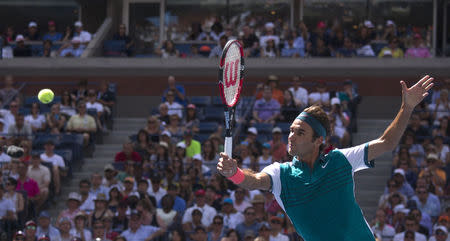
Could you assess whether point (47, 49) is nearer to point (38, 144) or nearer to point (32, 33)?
point (32, 33)

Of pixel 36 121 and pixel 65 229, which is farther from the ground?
pixel 36 121

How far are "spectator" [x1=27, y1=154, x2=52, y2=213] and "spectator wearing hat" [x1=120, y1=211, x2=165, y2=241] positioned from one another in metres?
2.17

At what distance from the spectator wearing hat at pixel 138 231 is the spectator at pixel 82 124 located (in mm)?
3779

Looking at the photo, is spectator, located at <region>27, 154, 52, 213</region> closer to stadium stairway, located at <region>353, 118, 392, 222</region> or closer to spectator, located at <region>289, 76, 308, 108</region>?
spectator, located at <region>289, 76, 308, 108</region>

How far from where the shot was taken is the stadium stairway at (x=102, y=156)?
14891 millimetres

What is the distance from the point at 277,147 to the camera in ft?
45.9

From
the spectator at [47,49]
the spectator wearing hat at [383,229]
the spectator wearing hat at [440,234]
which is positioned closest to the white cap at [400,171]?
the spectator wearing hat at [383,229]

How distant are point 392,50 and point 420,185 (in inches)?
269

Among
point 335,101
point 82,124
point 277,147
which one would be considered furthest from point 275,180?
point 82,124

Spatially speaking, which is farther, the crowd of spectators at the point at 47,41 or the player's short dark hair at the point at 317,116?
the crowd of spectators at the point at 47,41

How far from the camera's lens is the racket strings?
219 inches

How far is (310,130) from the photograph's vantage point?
16.8 ft

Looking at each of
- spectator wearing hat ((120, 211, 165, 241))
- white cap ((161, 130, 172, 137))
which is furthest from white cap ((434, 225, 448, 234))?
white cap ((161, 130, 172, 137))

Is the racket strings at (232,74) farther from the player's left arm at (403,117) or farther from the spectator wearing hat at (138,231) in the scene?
the spectator wearing hat at (138,231)
